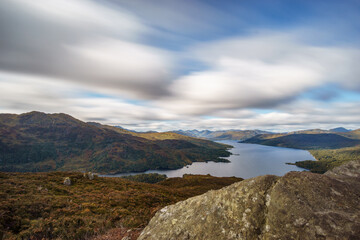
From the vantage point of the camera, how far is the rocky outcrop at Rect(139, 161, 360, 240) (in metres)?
5.37

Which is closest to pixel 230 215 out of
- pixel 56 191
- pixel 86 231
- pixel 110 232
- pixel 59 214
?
pixel 110 232

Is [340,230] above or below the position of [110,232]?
above

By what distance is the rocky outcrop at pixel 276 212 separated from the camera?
5.37 m

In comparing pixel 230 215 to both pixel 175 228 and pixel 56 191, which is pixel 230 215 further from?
pixel 56 191

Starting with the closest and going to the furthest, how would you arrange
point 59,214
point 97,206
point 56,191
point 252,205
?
point 252,205 → point 59,214 → point 97,206 → point 56,191

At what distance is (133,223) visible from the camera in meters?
13.4

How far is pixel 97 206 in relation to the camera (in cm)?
1900

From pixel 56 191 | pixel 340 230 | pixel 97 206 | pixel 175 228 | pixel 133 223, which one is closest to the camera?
pixel 340 230

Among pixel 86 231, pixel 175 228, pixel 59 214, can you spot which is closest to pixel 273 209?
pixel 175 228

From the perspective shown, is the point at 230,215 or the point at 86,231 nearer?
the point at 230,215

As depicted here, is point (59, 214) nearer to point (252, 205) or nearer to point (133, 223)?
point (133, 223)

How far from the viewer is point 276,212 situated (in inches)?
245

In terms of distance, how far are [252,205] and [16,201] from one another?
22.6 m

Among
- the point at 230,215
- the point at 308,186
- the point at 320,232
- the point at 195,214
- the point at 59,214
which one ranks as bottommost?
the point at 59,214
